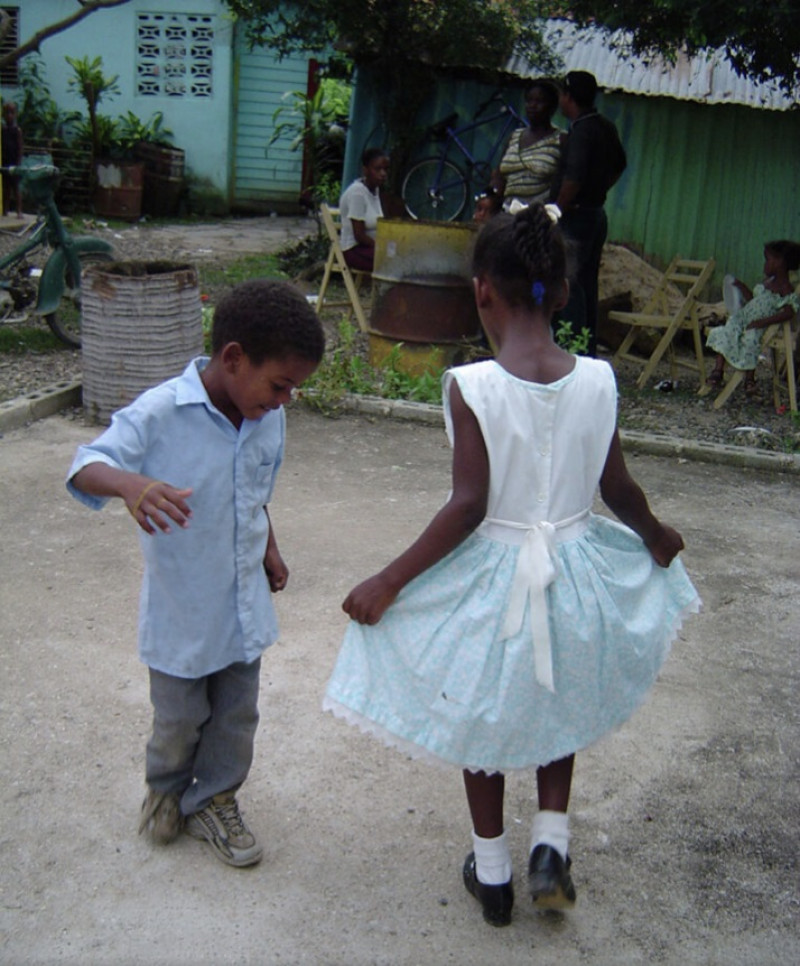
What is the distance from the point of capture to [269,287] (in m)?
2.32

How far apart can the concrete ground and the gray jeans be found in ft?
0.57

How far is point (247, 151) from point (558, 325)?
974cm

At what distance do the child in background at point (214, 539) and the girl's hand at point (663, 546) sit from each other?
2.71 feet

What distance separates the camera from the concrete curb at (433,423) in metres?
6.05

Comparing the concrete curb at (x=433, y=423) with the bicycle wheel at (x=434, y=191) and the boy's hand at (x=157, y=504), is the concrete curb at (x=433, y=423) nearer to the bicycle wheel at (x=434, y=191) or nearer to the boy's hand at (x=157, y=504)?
the boy's hand at (x=157, y=504)

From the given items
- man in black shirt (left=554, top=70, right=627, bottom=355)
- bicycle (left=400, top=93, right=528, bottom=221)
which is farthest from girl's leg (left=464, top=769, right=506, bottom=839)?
bicycle (left=400, top=93, right=528, bottom=221)

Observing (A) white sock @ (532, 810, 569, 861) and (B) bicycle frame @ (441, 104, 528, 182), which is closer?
(A) white sock @ (532, 810, 569, 861)

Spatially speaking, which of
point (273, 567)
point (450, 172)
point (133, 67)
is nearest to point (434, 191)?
point (450, 172)

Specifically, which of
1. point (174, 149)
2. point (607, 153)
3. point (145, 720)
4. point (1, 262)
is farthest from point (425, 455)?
point (174, 149)

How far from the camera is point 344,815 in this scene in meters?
2.82

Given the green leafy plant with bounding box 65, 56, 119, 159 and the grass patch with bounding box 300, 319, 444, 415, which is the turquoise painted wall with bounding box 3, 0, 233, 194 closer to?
the green leafy plant with bounding box 65, 56, 119, 159

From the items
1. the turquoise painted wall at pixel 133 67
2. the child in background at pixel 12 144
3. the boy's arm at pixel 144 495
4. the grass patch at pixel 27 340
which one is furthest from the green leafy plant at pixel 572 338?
the turquoise painted wall at pixel 133 67

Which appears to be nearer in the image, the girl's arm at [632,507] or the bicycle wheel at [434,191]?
the girl's arm at [632,507]

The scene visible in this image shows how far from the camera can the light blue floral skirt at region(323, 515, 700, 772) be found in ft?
7.21
